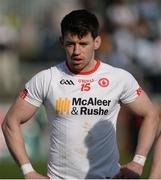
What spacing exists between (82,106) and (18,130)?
55 cm

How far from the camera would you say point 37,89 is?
7043 millimetres

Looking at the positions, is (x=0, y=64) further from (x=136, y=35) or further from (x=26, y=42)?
(x=136, y=35)

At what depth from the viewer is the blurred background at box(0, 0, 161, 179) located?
51.7 feet

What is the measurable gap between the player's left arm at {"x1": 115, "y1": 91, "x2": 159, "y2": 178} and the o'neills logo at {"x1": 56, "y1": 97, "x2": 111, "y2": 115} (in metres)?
0.26

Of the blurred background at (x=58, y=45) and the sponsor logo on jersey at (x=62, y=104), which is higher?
the sponsor logo on jersey at (x=62, y=104)

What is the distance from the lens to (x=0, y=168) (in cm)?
1402

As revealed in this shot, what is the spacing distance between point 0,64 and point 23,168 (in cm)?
1143

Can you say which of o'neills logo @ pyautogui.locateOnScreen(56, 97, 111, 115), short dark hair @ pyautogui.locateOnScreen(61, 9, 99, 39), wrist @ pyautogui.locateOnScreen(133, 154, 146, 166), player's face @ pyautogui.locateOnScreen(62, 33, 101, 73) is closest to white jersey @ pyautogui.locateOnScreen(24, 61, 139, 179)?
o'neills logo @ pyautogui.locateOnScreen(56, 97, 111, 115)

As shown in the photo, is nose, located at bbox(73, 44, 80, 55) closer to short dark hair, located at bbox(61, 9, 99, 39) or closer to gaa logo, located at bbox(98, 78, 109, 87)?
short dark hair, located at bbox(61, 9, 99, 39)

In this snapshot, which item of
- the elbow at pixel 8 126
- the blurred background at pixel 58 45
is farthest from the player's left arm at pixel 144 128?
the blurred background at pixel 58 45

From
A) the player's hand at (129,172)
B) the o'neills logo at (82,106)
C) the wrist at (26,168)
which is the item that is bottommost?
the wrist at (26,168)

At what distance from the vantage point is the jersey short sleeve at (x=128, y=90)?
282 inches

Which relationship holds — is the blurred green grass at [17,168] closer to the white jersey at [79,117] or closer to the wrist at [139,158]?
the white jersey at [79,117]

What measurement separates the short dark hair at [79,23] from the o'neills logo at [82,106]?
54 centimetres
